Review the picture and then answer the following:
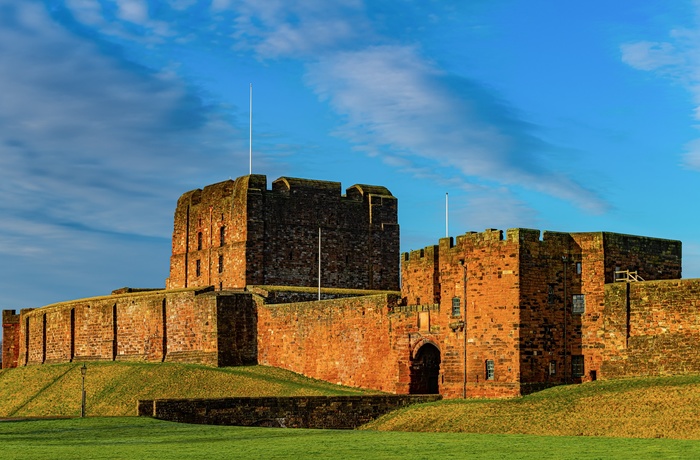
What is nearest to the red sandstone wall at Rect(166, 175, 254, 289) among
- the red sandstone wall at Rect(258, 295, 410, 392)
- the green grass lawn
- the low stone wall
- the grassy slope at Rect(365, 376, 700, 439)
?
the red sandstone wall at Rect(258, 295, 410, 392)

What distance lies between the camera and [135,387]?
53.4m

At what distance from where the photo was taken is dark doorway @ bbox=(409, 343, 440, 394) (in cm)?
4609

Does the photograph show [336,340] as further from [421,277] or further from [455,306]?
[455,306]

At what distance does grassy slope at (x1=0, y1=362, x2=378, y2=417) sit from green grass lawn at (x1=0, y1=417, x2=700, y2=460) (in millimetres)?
16043

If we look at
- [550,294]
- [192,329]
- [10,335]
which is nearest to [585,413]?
[550,294]

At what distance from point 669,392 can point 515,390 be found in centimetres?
738

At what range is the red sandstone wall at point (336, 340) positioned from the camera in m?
48.0

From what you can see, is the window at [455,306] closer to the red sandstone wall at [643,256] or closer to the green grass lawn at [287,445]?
the red sandstone wall at [643,256]

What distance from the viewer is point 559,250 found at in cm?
4197

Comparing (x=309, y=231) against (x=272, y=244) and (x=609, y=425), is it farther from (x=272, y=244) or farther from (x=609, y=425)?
(x=609, y=425)

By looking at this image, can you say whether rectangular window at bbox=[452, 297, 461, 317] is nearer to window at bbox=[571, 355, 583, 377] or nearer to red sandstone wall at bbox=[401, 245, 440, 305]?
red sandstone wall at bbox=[401, 245, 440, 305]

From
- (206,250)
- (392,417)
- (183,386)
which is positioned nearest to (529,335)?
(392,417)

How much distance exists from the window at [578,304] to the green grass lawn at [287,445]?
484 inches

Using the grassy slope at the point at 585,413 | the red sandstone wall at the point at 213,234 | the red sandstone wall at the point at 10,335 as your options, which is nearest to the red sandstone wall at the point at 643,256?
the grassy slope at the point at 585,413
